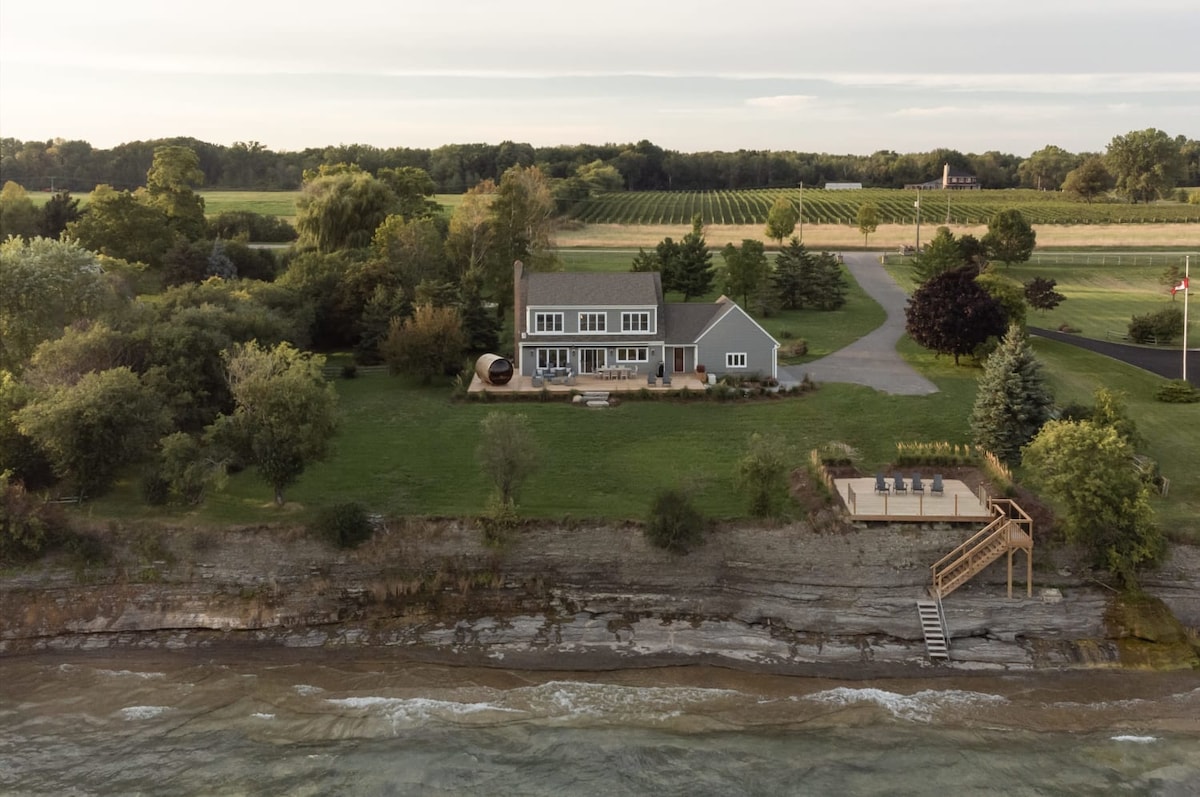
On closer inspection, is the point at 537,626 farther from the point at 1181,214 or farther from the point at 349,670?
the point at 1181,214

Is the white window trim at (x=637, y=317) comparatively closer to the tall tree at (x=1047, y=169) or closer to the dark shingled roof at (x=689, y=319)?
the dark shingled roof at (x=689, y=319)

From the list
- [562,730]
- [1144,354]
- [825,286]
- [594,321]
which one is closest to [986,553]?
[562,730]

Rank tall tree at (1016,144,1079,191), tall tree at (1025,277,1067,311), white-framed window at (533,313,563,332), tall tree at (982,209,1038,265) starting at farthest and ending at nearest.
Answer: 1. tall tree at (1016,144,1079,191)
2. tall tree at (982,209,1038,265)
3. tall tree at (1025,277,1067,311)
4. white-framed window at (533,313,563,332)

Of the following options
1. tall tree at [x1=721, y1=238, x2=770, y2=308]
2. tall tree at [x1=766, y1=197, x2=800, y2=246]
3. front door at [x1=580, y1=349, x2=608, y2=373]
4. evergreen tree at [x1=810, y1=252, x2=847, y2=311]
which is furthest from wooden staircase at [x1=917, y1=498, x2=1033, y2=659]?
tall tree at [x1=766, y1=197, x2=800, y2=246]

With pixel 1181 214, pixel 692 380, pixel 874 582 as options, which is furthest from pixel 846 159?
pixel 874 582

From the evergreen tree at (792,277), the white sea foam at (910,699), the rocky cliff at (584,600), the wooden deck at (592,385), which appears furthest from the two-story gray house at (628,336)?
the white sea foam at (910,699)

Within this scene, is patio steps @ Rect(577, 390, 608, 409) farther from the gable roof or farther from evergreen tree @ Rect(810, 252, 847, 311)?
evergreen tree @ Rect(810, 252, 847, 311)

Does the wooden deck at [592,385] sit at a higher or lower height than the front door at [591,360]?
lower
